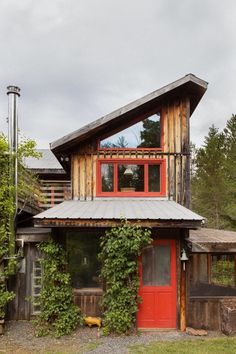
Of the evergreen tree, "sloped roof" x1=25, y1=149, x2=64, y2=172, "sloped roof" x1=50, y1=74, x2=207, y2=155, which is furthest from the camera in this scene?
the evergreen tree

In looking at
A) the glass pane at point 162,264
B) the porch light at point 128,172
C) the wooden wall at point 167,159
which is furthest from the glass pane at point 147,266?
the porch light at point 128,172

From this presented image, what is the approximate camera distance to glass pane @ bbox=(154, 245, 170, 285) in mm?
8883

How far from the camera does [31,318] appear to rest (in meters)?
9.37

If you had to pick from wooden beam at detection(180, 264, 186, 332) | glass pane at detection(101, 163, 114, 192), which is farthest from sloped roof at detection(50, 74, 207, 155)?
wooden beam at detection(180, 264, 186, 332)

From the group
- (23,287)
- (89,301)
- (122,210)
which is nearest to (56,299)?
(89,301)

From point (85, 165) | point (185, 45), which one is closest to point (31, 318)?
point (85, 165)

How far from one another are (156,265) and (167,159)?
3.56 m

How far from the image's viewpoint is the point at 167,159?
35.0ft

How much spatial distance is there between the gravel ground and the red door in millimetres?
385

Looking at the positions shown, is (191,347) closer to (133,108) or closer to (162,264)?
(162,264)

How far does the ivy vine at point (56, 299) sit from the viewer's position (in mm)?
8242

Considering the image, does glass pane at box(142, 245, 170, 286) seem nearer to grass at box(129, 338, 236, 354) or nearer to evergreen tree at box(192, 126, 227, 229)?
Answer: grass at box(129, 338, 236, 354)

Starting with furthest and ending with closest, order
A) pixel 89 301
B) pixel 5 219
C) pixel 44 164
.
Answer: pixel 44 164
pixel 89 301
pixel 5 219

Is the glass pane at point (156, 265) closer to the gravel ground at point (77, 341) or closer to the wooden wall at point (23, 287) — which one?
the gravel ground at point (77, 341)
